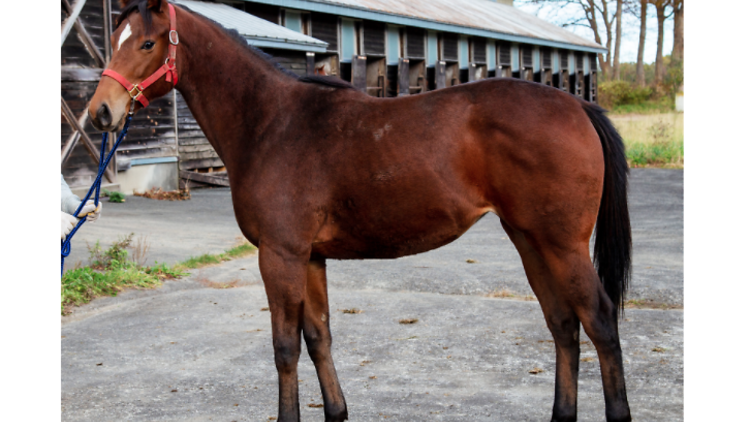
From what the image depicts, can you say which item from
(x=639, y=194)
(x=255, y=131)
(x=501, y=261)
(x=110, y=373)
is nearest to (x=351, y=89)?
(x=255, y=131)

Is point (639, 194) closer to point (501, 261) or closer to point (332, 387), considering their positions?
point (501, 261)

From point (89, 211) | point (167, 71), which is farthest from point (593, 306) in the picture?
point (89, 211)

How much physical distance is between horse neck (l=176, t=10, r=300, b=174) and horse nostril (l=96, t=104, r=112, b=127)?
391mm

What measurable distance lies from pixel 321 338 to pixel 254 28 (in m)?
9.94

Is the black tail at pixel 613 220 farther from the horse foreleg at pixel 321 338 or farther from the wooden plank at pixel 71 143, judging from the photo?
→ the wooden plank at pixel 71 143

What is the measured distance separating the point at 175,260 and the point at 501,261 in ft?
11.7

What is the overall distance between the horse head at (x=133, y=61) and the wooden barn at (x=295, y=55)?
1.92 metres

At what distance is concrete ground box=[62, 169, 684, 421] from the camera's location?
3602 mm

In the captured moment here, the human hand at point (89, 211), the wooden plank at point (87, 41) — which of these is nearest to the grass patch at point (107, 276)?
the human hand at point (89, 211)

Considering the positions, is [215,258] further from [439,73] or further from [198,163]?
[439,73]

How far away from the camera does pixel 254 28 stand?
40.1 ft

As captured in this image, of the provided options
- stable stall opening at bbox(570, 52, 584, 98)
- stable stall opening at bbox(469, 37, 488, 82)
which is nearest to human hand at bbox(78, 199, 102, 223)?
stable stall opening at bbox(469, 37, 488, 82)

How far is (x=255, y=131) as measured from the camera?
321 centimetres

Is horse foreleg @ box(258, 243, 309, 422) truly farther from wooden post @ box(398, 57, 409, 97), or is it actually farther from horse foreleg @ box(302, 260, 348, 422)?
wooden post @ box(398, 57, 409, 97)
